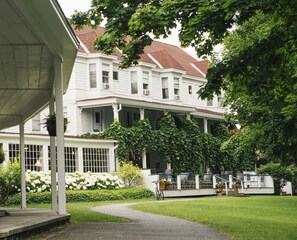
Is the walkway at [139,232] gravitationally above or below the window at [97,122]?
below

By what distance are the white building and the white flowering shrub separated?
6.22 feet

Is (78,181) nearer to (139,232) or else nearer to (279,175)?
(279,175)

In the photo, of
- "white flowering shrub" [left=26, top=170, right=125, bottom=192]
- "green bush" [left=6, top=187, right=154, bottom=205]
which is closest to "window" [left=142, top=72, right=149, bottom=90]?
"white flowering shrub" [left=26, top=170, right=125, bottom=192]

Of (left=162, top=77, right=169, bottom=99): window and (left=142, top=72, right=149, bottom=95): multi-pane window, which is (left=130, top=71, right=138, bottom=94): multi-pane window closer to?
(left=142, top=72, right=149, bottom=95): multi-pane window

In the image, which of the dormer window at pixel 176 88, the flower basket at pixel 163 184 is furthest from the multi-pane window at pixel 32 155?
the dormer window at pixel 176 88

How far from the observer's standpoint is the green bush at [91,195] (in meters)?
22.4

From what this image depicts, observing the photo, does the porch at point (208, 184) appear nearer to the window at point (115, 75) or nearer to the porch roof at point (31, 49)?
the window at point (115, 75)

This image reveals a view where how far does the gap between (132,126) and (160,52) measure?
32.4 feet

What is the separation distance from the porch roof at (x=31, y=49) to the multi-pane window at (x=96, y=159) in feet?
46.7

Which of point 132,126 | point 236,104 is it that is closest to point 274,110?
point 236,104

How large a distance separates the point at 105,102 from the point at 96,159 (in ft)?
12.0

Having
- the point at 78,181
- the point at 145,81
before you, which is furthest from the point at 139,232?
the point at 145,81

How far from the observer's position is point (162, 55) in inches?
1620

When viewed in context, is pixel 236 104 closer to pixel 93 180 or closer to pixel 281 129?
pixel 281 129
